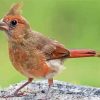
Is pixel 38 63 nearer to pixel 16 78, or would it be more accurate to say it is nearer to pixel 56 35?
pixel 16 78

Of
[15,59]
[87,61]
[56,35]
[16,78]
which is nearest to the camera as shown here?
[15,59]

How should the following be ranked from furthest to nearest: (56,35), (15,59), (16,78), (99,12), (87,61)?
(99,12) < (56,35) < (87,61) < (16,78) < (15,59)

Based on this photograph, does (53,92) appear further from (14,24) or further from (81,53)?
(14,24)

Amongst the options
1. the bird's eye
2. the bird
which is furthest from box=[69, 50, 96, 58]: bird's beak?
the bird's eye

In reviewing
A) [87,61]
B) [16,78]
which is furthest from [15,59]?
[87,61]

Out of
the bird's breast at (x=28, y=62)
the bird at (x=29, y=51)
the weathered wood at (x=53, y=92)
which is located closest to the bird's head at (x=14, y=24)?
the bird at (x=29, y=51)

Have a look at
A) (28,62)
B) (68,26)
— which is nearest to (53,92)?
(28,62)
